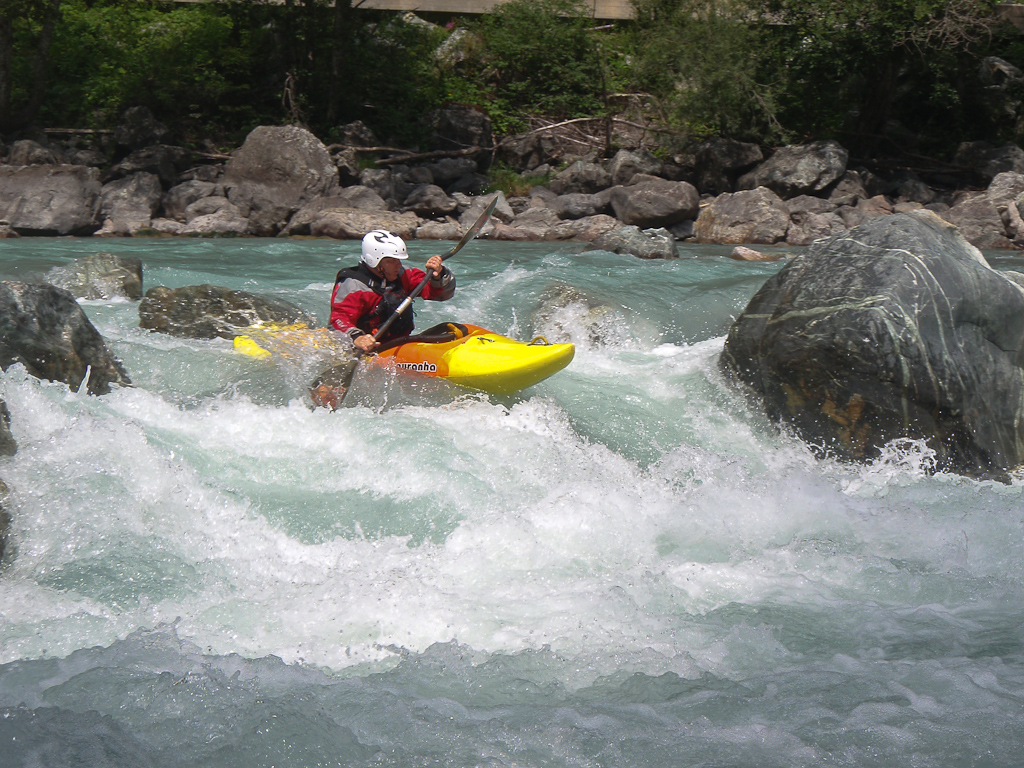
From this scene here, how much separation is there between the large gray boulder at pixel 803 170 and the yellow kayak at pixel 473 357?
968 cm

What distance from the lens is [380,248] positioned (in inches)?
208

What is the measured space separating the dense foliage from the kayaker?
1030cm

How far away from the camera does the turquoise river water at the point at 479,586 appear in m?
2.58

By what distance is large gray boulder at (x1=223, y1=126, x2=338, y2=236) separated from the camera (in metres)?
13.1

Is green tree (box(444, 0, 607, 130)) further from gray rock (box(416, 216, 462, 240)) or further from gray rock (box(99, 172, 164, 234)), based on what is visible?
gray rock (box(99, 172, 164, 234))

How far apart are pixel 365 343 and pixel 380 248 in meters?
0.57

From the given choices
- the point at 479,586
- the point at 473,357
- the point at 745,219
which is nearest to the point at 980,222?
the point at 745,219

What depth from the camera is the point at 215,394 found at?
508cm

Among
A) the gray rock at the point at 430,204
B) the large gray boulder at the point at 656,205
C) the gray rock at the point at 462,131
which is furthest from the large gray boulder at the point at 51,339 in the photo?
the gray rock at the point at 462,131

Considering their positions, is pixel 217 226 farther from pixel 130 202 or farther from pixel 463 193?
pixel 463 193

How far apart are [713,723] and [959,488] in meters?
2.36

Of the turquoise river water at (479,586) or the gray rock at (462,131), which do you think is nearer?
the turquoise river water at (479,586)

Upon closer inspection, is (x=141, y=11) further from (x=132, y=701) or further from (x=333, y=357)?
(x=132, y=701)

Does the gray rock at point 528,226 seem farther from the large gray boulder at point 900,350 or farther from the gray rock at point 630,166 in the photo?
the large gray boulder at point 900,350
